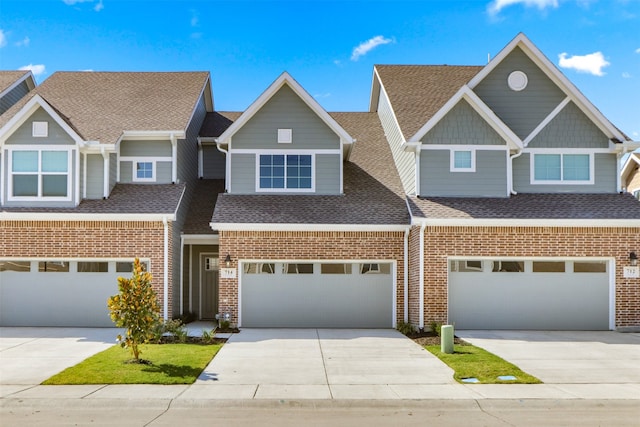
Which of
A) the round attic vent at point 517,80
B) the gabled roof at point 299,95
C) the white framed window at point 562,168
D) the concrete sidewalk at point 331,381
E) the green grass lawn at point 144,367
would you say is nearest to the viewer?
the concrete sidewalk at point 331,381

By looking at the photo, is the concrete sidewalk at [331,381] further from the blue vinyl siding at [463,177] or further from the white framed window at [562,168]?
the white framed window at [562,168]

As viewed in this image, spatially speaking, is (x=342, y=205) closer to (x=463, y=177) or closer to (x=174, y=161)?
(x=463, y=177)

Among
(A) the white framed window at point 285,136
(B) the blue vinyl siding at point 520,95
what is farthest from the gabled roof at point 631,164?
(A) the white framed window at point 285,136

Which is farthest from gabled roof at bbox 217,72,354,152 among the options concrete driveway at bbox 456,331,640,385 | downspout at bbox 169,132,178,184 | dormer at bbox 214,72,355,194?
concrete driveway at bbox 456,331,640,385

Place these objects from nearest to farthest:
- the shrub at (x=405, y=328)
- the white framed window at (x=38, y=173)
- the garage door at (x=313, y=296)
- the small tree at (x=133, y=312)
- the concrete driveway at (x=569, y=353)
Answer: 1. the concrete driveway at (x=569, y=353)
2. the small tree at (x=133, y=312)
3. the shrub at (x=405, y=328)
4. the garage door at (x=313, y=296)
5. the white framed window at (x=38, y=173)

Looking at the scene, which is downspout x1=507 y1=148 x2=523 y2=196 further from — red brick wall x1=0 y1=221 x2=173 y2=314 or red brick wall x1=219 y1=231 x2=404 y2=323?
red brick wall x1=0 y1=221 x2=173 y2=314

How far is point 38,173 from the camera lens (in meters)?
19.5

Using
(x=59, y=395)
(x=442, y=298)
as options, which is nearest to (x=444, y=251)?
(x=442, y=298)

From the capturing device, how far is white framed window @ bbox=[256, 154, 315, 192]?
67.8ft

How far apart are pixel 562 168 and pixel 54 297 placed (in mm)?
16891

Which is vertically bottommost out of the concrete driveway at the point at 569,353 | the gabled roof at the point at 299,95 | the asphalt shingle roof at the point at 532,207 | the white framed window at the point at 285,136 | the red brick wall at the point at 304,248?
the concrete driveway at the point at 569,353

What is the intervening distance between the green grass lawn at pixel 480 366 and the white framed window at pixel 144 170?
1124 centimetres

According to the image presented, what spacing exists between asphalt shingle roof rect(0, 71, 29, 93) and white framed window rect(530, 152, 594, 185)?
20.1m

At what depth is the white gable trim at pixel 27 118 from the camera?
19.2m
